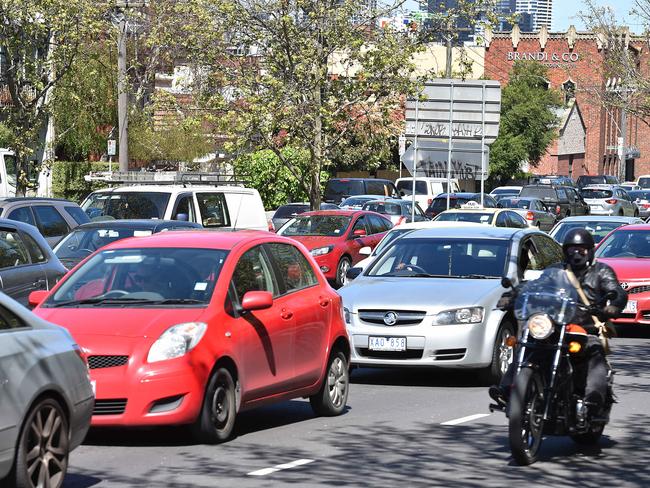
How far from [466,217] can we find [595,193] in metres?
30.7

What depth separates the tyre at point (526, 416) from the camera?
884cm

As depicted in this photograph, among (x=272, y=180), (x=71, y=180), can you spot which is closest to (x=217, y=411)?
(x=272, y=180)

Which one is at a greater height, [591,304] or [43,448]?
[591,304]

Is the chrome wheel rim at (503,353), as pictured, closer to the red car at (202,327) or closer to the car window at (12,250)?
the red car at (202,327)

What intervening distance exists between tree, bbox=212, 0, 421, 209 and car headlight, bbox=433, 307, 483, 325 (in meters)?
16.7

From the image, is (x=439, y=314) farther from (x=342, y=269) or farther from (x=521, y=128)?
(x=521, y=128)

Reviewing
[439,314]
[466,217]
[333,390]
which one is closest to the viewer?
[333,390]

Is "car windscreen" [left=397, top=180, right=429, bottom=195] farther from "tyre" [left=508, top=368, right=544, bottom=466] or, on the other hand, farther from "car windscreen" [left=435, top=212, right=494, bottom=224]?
"tyre" [left=508, top=368, right=544, bottom=466]

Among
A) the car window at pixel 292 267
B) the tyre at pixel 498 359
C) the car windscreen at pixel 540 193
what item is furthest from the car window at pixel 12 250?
the car windscreen at pixel 540 193

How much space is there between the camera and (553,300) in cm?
927

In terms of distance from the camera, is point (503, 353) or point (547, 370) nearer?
point (547, 370)

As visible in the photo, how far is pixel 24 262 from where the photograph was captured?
1441 centimetres

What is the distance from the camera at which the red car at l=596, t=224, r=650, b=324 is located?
19094 millimetres

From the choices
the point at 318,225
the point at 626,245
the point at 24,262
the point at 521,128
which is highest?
the point at 521,128
